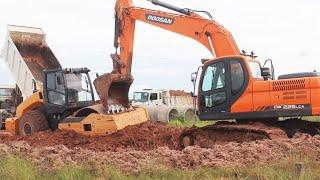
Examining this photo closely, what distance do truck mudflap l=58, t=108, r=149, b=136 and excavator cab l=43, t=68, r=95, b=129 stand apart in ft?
3.49

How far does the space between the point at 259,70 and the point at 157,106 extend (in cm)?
1507

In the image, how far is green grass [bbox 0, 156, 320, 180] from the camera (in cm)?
717

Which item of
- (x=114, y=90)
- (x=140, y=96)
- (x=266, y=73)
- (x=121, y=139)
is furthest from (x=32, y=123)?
(x=140, y=96)

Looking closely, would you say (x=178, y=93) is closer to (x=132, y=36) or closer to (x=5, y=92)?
(x=5, y=92)

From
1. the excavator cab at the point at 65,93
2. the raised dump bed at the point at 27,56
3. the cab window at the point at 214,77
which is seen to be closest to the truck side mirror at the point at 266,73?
the cab window at the point at 214,77

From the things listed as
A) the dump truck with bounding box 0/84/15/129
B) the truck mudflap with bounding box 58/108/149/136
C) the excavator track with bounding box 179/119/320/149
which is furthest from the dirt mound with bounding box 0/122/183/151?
the dump truck with bounding box 0/84/15/129

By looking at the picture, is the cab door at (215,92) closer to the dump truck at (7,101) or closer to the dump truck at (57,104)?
the dump truck at (57,104)

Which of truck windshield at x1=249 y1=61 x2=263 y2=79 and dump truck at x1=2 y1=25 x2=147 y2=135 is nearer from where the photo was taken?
truck windshield at x1=249 y1=61 x2=263 y2=79

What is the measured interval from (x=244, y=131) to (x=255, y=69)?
141 cm

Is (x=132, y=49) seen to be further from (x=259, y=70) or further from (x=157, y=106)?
(x=157, y=106)

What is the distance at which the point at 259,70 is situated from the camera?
11898 millimetres

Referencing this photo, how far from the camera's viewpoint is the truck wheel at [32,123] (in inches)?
638

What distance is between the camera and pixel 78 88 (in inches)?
651

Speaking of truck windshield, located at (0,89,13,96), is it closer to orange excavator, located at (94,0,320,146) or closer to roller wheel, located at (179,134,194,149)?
orange excavator, located at (94,0,320,146)
